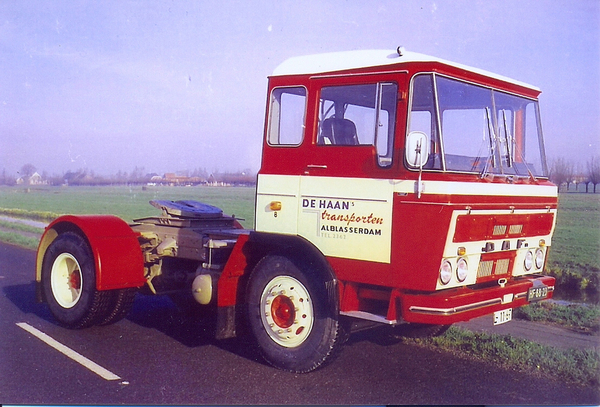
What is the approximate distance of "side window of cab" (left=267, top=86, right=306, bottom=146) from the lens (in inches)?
245

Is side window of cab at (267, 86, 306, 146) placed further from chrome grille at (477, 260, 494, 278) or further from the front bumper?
chrome grille at (477, 260, 494, 278)

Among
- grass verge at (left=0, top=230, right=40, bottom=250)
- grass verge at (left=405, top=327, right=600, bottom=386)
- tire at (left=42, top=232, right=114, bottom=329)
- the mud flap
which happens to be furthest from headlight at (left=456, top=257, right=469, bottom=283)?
grass verge at (left=0, top=230, right=40, bottom=250)

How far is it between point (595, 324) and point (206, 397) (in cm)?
500

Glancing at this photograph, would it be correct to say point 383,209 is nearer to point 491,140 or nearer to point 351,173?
point 351,173

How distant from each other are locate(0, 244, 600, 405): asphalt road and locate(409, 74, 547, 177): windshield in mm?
1935

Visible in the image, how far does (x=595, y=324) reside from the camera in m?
7.64

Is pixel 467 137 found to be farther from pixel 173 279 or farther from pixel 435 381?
pixel 173 279

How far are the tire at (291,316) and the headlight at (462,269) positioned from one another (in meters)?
1.11

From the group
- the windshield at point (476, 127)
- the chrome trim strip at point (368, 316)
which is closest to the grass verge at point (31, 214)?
the chrome trim strip at point (368, 316)

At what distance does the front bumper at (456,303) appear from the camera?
5.23 m

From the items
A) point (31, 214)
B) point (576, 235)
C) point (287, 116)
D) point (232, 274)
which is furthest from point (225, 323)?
point (31, 214)

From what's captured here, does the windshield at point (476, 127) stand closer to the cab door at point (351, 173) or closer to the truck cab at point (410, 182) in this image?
the truck cab at point (410, 182)

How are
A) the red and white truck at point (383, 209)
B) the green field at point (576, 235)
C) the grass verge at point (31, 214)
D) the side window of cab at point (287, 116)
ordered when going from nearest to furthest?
the red and white truck at point (383, 209)
the side window of cab at point (287, 116)
the green field at point (576, 235)
the grass verge at point (31, 214)

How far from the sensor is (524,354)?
631 cm
